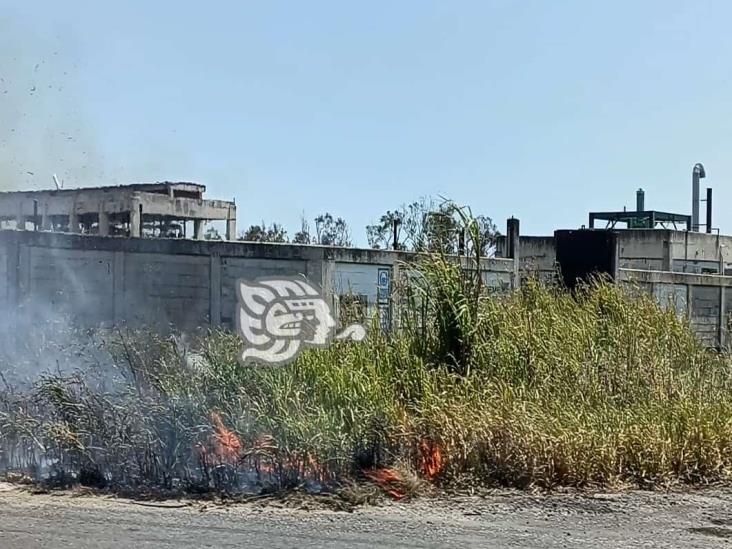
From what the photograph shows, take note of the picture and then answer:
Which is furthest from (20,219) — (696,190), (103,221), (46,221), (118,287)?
(696,190)

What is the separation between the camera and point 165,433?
669cm

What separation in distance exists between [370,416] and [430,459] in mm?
637

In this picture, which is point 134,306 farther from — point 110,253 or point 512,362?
point 512,362

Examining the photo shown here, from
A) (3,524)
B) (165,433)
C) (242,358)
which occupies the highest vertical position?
(242,358)

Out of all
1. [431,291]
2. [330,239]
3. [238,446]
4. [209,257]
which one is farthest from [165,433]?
[330,239]

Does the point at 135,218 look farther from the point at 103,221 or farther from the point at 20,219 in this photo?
the point at 20,219

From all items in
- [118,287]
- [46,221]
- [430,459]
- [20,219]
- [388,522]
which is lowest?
[388,522]

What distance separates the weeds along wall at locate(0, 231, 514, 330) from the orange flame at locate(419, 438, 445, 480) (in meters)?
7.12

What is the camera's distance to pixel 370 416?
6.89 m

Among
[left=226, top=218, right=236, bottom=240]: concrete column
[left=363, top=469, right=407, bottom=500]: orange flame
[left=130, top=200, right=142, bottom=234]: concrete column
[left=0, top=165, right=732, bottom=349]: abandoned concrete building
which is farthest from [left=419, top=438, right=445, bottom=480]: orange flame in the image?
[left=226, top=218, right=236, bottom=240]: concrete column

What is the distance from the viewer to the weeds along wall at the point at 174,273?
558 inches

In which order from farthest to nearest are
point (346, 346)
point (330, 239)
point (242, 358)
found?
point (330, 239) → point (346, 346) → point (242, 358)

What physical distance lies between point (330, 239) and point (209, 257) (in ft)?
39.7

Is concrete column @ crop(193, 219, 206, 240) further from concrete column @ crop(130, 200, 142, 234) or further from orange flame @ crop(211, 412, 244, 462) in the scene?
orange flame @ crop(211, 412, 244, 462)
